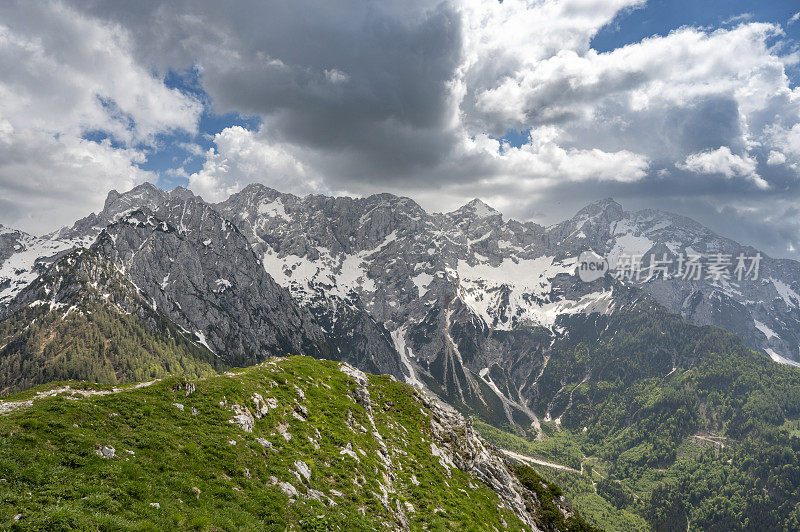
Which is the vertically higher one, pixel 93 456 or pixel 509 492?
pixel 93 456

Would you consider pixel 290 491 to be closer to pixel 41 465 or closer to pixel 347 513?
pixel 347 513

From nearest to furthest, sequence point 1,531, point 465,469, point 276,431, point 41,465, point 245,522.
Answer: point 1,531, point 41,465, point 245,522, point 276,431, point 465,469

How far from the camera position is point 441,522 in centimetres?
3809

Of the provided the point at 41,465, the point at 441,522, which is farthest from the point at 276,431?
the point at 41,465

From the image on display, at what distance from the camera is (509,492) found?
63.3 metres

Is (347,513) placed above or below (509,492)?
above

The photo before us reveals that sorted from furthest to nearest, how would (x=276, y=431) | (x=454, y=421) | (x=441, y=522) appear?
1. (x=454, y=421)
2. (x=276, y=431)
3. (x=441, y=522)

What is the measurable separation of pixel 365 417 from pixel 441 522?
73.5 ft

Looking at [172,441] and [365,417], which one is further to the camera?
[365,417]

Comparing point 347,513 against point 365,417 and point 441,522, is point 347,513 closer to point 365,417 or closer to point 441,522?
point 441,522

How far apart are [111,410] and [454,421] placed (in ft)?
213

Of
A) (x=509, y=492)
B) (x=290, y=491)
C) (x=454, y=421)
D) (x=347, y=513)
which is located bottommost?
(x=509, y=492)

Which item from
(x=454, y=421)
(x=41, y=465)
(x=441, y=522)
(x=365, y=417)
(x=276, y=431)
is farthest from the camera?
(x=454, y=421)

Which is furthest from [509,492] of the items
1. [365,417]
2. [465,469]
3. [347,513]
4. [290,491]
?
[290,491]
